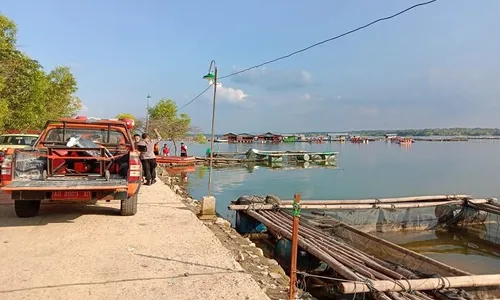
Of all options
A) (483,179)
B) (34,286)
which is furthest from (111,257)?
(483,179)

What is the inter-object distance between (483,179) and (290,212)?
88.8 feet

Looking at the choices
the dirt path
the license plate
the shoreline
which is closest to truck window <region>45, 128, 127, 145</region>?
the dirt path

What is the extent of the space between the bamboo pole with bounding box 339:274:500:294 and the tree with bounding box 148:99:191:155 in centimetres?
3237

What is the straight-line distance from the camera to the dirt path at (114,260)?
3787 mm

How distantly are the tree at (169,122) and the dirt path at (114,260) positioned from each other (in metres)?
30.1

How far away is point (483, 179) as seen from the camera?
30516 millimetres

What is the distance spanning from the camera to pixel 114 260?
15.3ft

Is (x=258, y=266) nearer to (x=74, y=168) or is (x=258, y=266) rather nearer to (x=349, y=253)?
(x=349, y=253)

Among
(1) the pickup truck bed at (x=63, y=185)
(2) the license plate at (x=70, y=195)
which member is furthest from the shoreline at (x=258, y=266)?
(2) the license plate at (x=70, y=195)

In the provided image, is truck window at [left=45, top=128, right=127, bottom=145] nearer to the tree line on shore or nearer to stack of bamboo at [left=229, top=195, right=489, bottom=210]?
stack of bamboo at [left=229, top=195, right=489, bottom=210]

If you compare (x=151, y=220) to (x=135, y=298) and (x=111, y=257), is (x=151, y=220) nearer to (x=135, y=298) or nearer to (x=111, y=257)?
(x=111, y=257)

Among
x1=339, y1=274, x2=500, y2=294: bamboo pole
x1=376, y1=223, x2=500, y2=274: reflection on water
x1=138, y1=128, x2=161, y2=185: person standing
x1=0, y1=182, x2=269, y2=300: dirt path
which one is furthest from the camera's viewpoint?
x1=138, y1=128, x2=161, y2=185: person standing

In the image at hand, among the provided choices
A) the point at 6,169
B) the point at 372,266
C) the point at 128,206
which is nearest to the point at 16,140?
the point at 6,169

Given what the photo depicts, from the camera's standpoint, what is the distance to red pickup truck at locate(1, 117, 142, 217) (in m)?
5.95
